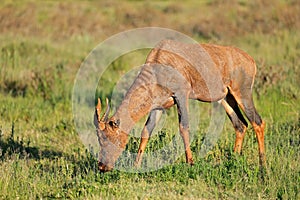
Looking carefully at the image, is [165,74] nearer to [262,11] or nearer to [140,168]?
[140,168]

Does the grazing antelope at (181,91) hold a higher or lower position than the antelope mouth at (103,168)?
higher

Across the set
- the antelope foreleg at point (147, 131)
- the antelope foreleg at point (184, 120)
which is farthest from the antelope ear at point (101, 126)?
the antelope foreleg at point (184, 120)

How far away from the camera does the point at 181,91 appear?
26.9 ft

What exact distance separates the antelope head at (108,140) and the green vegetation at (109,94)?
0.48 feet

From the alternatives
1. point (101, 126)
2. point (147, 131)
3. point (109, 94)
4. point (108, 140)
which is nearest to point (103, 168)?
point (108, 140)

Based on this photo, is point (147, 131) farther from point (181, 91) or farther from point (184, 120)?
point (181, 91)

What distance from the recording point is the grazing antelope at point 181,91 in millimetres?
7398

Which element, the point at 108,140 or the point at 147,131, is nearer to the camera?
the point at 108,140

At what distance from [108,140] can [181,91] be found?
1.39 m

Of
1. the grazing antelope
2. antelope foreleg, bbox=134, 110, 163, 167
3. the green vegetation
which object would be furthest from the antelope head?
antelope foreleg, bbox=134, 110, 163, 167

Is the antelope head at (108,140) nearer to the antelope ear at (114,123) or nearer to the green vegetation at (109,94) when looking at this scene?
the antelope ear at (114,123)

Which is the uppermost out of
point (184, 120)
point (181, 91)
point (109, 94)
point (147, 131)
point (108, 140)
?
point (181, 91)

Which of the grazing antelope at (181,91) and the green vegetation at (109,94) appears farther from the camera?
the grazing antelope at (181,91)

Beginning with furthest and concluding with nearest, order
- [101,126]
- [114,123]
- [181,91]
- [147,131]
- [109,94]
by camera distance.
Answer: [109,94] < [147,131] < [181,91] < [114,123] < [101,126]
